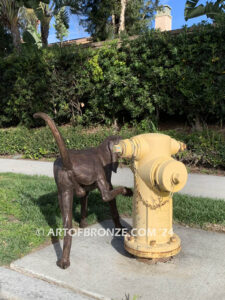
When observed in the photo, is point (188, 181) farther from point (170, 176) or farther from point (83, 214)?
point (170, 176)

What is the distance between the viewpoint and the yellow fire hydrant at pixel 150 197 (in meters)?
2.65

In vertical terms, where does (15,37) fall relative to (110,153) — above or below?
above

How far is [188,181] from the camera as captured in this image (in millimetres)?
6059

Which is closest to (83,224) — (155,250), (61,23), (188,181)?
(155,250)

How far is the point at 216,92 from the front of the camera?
7.64m

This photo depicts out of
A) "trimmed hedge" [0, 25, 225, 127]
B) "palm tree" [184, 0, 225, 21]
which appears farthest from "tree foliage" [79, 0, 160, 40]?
"palm tree" [184, 0, 225, 21]

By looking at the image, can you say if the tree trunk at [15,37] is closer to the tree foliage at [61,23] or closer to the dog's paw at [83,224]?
the tree foliage at [61,23]

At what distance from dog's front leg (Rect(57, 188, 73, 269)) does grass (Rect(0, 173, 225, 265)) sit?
0.60 metres

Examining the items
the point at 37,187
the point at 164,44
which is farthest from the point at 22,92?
the point at 37,187

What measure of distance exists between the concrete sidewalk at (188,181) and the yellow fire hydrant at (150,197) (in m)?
2.44

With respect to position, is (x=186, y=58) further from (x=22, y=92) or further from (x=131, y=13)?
(x=131, y=13)

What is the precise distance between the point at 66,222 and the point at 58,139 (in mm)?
768

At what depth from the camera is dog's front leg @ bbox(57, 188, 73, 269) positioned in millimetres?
2722

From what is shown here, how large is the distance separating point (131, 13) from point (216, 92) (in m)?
14.5
